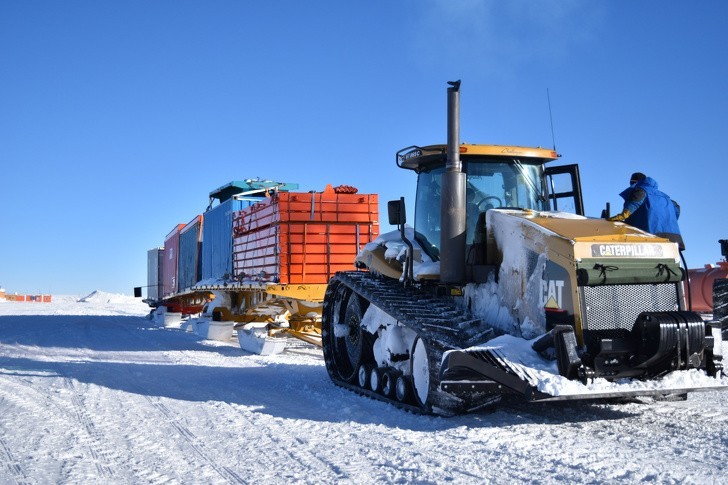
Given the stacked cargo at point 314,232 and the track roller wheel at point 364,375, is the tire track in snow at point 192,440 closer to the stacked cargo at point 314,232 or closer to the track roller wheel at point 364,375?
the track roller wheel at point 364,375

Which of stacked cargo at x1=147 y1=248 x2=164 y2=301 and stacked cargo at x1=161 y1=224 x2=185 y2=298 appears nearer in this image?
stacked cargo at x1=161 y1=224 x2=185 y2=298

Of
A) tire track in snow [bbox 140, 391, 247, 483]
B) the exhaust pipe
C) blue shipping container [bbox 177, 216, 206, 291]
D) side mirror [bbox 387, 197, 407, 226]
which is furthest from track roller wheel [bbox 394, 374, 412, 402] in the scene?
blue shipping container [bbox 177, 216, 206, 291]

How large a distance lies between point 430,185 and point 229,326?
929cm

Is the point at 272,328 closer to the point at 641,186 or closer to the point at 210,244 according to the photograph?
the point at 210,244

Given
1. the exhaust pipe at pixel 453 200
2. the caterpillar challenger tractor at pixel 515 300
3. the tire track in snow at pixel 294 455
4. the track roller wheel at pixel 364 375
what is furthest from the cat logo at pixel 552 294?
the track roller wheel at pixel 364 375

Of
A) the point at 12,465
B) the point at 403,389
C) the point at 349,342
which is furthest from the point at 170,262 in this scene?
the point at 12,465

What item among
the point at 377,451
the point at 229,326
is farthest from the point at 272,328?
the point at 377,451

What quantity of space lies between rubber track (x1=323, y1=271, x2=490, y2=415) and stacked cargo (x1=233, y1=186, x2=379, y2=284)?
4.61 m

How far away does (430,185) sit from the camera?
298 inches

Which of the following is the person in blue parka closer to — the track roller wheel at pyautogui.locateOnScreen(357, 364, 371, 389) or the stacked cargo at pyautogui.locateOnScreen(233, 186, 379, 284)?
the track roller wheel at pyautogui.locateOnScreen(357, 364, 371, 389)

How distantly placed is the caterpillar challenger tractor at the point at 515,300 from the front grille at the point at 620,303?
0.03ft

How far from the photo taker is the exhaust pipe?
21.5 feet

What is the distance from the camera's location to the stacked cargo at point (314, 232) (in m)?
13.0

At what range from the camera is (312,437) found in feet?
17.9
